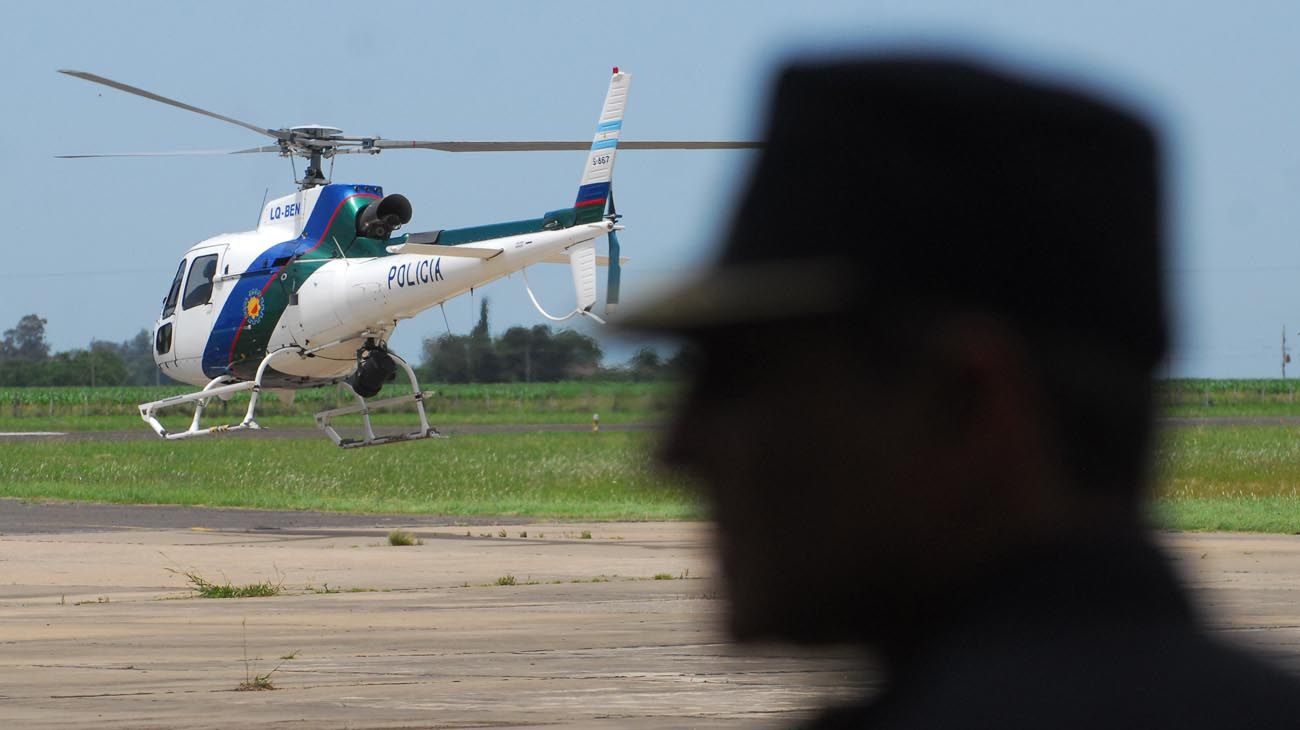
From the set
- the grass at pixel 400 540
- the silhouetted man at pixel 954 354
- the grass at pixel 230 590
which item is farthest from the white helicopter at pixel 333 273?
the silhouetted man at pixel 954 354

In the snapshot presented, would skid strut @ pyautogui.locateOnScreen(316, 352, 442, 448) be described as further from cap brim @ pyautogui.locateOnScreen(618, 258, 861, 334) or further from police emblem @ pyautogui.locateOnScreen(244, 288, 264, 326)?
cap brim @ pyautogui.locateOnScreen(618, 258, 861, 334)

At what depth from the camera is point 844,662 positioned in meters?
1.22

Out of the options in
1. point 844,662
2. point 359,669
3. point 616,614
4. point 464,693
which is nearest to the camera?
point 844,662

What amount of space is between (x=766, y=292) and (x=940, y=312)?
0.34 ft

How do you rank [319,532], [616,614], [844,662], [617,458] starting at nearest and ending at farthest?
[844,662], [617,458], [616,614], [319,532]

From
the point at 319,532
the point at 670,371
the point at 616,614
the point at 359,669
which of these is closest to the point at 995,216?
the point at 670,371

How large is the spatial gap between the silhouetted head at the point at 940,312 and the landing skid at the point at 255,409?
20418 millimetres

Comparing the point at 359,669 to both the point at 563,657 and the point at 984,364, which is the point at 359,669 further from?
the point at 984,364

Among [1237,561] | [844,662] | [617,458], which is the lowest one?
[1237,561]

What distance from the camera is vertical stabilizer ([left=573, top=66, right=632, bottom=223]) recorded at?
2133 centimetres

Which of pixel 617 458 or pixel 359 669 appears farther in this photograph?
pixel 359 669

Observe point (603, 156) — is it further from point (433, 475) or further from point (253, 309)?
point (433, 475)

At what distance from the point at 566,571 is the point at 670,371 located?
40.3 feet

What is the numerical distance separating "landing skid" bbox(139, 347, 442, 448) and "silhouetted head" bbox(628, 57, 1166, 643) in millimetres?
20418
